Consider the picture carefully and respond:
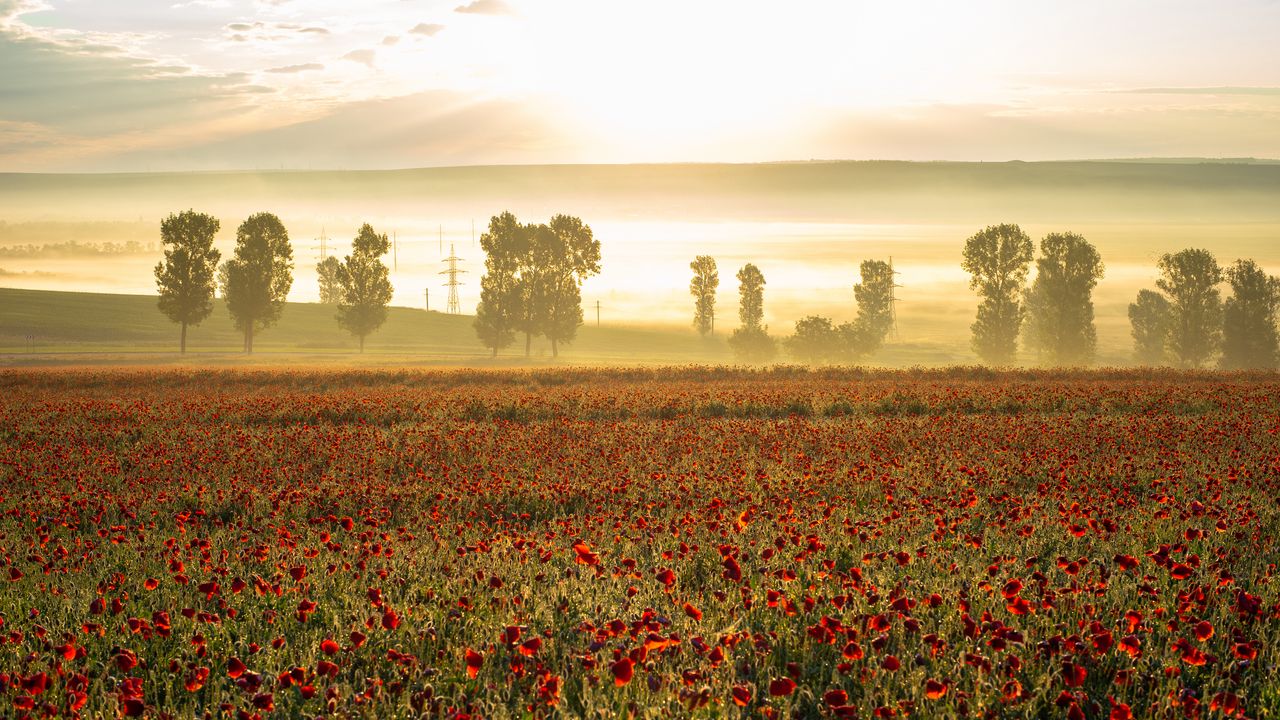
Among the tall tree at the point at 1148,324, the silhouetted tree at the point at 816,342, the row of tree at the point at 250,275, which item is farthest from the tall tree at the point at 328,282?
the tall tree at the point at 1148,324

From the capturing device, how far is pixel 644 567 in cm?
884

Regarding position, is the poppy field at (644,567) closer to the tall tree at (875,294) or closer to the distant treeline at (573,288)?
the distant treeline at (573,288)

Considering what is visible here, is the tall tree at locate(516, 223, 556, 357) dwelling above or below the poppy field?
above

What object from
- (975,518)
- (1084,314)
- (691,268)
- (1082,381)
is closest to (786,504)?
(975,518)

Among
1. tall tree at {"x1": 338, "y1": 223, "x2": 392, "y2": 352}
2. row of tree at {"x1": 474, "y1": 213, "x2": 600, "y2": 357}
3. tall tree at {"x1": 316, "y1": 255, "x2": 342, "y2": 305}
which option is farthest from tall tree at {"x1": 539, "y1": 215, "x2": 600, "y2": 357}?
tall tree at {"x1": 316, "y1": 255, "x2": 342, "y2": 305}

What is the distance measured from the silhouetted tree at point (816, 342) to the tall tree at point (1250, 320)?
32.0 meters

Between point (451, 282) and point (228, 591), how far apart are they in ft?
452

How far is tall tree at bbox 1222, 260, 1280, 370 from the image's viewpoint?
82562 millimetres

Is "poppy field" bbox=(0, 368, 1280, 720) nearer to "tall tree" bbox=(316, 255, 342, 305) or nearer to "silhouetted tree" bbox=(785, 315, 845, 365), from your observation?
"silhouetted tree" bbox=(785, 315, 845, 365)

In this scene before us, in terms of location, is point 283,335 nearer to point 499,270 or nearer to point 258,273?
point 258,273

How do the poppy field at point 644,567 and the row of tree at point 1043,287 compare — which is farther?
the row of tree at point 1043,287

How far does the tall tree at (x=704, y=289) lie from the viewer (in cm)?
11275

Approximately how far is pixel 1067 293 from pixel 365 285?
198 feet

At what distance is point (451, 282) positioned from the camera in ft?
468
